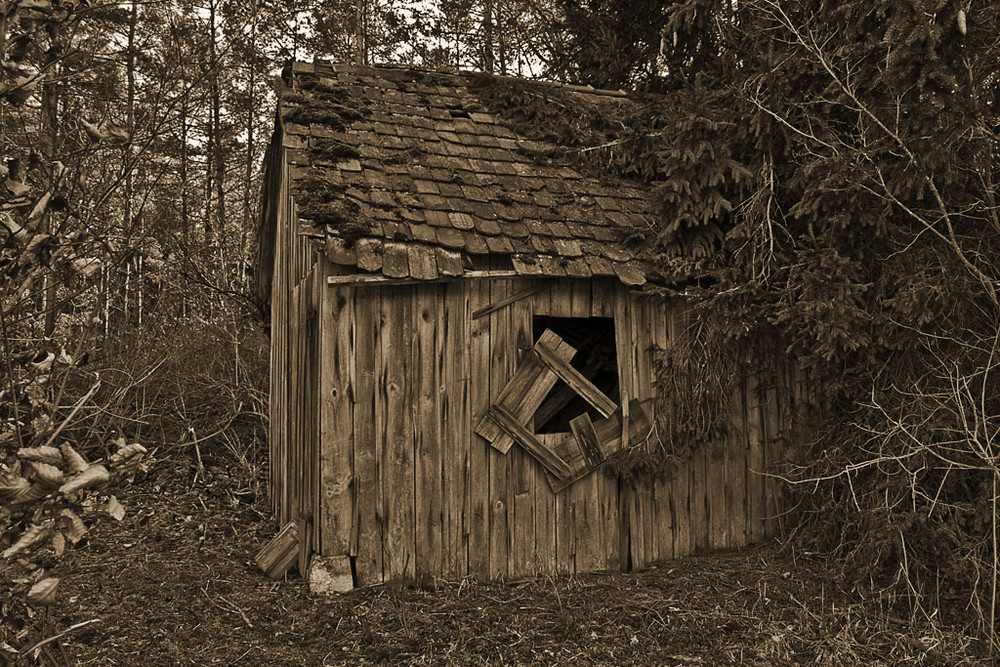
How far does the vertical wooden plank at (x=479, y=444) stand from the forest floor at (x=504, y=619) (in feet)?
0.90

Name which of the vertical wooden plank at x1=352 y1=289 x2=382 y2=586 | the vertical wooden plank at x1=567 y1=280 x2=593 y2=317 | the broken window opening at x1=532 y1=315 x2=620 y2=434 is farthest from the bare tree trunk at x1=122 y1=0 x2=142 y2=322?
the broken window opening at x1=532 y1=315 x2=620 y2=434

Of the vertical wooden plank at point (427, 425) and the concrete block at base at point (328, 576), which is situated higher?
the vertical wooden plank at point (427, 425)

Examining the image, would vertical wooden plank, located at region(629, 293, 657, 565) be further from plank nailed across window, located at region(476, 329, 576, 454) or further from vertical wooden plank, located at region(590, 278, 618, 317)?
plank nailed across window, located at region(476, 329, 576, 454)

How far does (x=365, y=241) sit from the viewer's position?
5.49m

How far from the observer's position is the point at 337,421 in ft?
18.4

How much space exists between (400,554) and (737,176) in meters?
3.78

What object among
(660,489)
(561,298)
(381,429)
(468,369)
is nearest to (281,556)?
(381,429)

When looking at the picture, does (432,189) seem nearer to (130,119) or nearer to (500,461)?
(500,461)

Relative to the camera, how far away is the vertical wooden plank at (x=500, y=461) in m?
5.97

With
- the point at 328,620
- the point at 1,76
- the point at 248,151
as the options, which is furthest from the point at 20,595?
the point at 248,151

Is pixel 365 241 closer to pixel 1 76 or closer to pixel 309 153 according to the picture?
pixel 309 153

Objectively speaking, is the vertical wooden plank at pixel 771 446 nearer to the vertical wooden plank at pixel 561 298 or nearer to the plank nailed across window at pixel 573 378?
the plank nailed across window at pixel 573 378

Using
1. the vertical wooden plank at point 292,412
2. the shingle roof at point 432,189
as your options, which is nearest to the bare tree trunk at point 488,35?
the shingle roof at point 432,189

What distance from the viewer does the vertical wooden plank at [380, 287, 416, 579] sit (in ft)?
18.7
